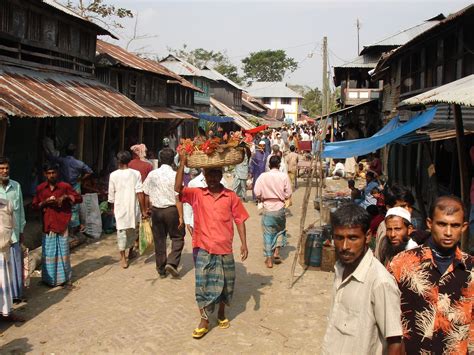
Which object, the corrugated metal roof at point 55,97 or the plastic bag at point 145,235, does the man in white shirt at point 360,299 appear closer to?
the plastic bag at point 145,235

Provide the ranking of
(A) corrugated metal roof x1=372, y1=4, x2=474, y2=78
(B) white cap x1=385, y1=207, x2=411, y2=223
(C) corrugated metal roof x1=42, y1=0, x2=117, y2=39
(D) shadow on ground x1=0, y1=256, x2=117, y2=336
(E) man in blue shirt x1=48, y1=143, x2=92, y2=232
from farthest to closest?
(C) corrugated metal roof x1=42, y1=0, x2=117, y2=39, (E) man in blue shirt x1=48, y1=143, x2=92, y2=232, (A) corrugated metal roof x1=372, y1=4, x2=474, y2=78, (D) shadow on ground x1=0, y1=256, x2=117, y2=336, (B) white cap x1=385, y1=207, x2=411, y2=223

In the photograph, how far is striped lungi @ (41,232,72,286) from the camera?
680cm

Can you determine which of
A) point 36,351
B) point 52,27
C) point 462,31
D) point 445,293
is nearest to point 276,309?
point 36,351

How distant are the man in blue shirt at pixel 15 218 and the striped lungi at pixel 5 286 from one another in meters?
0.21

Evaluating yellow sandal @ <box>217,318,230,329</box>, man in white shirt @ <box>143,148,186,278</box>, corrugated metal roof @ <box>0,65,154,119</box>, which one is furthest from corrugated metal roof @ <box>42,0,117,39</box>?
yellow sandal @ <box>217,318,230,329</box>

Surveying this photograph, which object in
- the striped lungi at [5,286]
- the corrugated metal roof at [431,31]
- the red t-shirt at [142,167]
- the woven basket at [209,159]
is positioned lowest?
the striped lungi at [5,286]

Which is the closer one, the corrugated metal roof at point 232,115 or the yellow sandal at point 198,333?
the yellow sandal at point 198,333

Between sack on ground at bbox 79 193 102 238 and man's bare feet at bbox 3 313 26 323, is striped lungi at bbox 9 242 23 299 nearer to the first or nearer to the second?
man's bare feet at bbox 3 313 26 323

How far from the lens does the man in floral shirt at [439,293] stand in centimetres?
273

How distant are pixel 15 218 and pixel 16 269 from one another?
25.2 inches

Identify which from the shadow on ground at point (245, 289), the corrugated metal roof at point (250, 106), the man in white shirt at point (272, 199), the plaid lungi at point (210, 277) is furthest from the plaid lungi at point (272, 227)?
the corrugated metal roof at point (250, 106)

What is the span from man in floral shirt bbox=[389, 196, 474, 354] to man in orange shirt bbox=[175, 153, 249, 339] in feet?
9.14

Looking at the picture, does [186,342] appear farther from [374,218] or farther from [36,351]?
[374,218]

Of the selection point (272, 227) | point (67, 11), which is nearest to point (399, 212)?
point (272, 227)
